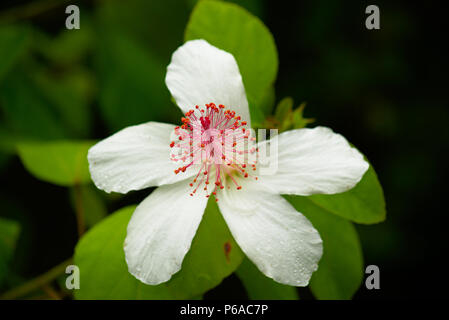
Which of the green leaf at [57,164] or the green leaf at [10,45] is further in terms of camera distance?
the green leaf at [10,45]

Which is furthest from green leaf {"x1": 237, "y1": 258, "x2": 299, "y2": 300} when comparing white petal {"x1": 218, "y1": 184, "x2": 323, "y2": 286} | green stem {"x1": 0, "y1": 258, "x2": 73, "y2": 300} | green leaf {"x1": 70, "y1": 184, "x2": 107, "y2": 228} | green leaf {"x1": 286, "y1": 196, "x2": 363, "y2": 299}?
green leaf {"x1": 70, "y1": 184, "x2": 107, "y2": 228}

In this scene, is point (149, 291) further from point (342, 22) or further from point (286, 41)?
point (342, 22)

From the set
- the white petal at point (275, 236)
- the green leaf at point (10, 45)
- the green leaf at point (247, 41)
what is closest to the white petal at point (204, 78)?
the green leaf at point (247, 41)


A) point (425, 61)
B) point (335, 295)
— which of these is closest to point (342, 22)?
point (425, 61)

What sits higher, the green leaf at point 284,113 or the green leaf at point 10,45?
the green leaf at point 10,45

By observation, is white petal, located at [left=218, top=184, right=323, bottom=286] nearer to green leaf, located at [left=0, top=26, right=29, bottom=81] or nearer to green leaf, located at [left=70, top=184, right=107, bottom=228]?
green leaf, located at [left=70, top=184, right=107, bottom=228]

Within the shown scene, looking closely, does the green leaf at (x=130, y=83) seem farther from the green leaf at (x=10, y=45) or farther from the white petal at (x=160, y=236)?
the white petal at (x=160, y=236)
